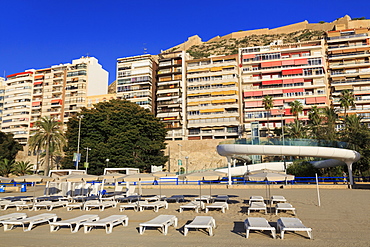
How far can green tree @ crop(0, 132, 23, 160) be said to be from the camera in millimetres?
64287

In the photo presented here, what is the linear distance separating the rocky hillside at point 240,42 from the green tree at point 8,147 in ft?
190

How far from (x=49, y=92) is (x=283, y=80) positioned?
6231 centimetres

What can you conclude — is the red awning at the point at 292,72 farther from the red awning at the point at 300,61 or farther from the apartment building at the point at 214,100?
the apartment building at the point at 214,100

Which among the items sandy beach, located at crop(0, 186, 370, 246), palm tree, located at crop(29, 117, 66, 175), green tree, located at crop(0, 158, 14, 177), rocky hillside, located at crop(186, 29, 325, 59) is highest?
rocky hillside, located at crop(186, 29, 325, 59)

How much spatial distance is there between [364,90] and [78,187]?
2522 inches

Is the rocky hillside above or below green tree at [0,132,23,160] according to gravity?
above

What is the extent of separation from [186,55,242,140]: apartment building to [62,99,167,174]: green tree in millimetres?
19888

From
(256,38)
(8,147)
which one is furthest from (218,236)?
(256,38)

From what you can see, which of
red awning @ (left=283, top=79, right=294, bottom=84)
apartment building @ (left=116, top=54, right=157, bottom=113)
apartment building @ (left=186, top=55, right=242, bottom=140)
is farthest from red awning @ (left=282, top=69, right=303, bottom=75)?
apartment building @ (left=116, top=54, right=157, bottom=113)

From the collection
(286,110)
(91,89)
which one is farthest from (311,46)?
(91,89)

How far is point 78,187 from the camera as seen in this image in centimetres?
2103

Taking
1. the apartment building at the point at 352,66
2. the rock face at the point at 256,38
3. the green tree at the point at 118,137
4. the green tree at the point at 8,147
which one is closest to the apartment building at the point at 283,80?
the apartment building at the point at 352,66

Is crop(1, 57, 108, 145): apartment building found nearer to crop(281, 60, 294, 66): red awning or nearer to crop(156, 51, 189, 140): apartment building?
crop(156, 51, 189, 140): apartment building

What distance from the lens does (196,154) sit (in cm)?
6075
